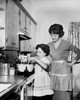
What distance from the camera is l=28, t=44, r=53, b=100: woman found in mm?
2271

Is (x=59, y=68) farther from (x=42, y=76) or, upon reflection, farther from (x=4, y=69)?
(x=4, y=69)

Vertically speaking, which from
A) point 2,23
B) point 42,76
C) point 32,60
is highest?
point 2,23

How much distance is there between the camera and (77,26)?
17.1ft

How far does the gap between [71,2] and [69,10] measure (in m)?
0.63

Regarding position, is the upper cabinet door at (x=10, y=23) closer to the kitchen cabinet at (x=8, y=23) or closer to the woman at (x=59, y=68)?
the kitchen cabinet at (x=8, y=23)

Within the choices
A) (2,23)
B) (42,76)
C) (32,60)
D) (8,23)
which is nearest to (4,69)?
(32,60)

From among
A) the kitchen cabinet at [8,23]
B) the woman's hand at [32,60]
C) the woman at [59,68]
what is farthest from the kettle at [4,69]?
the woman at [59,68]

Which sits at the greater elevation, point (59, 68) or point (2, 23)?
point (2, 23)

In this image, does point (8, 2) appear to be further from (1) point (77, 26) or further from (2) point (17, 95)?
(1) point (77, 26)

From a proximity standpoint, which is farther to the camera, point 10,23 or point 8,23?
point 10,23

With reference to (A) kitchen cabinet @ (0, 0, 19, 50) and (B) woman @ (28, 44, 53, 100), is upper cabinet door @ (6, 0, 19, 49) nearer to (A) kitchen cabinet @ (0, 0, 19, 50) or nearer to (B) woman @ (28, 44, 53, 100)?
(A) kitchen cabinet @ (0, 0, 19, 50)

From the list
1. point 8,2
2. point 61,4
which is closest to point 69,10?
point 61,4

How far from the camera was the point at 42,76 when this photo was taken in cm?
228

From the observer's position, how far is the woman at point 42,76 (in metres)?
2.27
